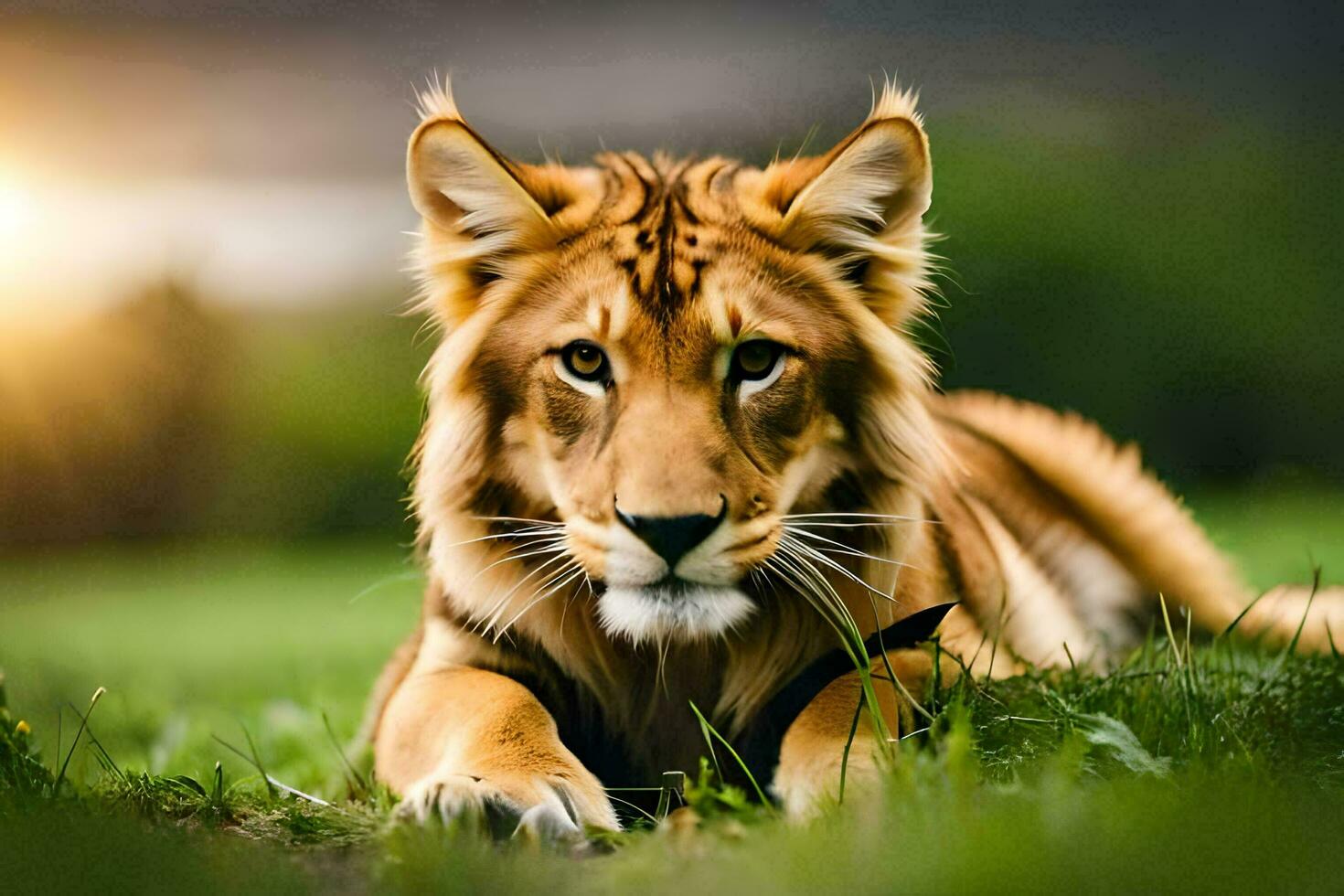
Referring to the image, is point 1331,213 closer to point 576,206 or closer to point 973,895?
point 576,206

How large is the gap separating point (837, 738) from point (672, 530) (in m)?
0.63

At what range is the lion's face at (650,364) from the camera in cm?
315

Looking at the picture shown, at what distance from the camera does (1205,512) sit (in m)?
10.3

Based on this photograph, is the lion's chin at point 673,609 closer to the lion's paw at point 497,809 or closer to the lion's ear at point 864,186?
the lion's paw at point 497,809

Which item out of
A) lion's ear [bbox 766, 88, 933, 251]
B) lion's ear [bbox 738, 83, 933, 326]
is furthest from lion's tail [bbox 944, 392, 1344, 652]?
lion's ear [bbox 766, 88, 933, 251]

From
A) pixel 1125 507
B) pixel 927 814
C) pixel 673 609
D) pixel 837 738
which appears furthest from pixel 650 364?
pixel 1125 507

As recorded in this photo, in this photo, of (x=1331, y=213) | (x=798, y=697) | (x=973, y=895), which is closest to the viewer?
(x=973, y=895)

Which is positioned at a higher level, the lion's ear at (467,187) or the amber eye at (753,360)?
the lion's ear at (467,187)

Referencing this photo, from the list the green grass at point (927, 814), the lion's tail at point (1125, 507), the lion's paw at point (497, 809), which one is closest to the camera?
the green grass at point (927, 814)

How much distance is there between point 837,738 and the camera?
3.20 metres

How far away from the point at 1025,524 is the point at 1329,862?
3477 millimetres

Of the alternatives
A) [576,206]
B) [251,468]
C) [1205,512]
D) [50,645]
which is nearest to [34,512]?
[251,468]

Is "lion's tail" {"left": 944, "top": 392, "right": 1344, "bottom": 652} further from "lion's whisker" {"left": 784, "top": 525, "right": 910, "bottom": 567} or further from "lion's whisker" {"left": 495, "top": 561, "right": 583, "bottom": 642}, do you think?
"lion's whisker" {"left": 495, "top": 561, "right": 583, "bottom": 642}

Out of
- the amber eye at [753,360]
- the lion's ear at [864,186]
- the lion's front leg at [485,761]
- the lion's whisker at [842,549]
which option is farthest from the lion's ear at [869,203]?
the lion's front leg at [485,761]
